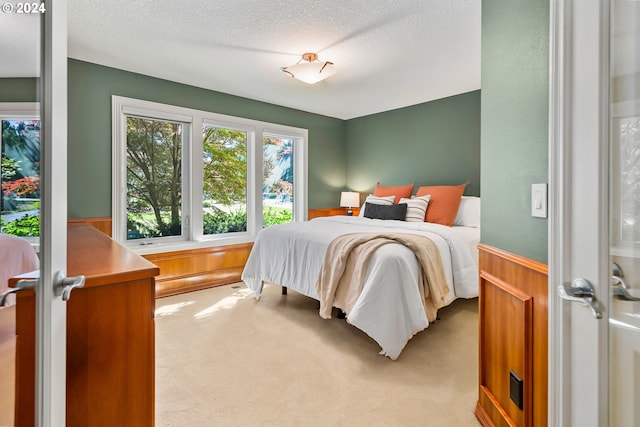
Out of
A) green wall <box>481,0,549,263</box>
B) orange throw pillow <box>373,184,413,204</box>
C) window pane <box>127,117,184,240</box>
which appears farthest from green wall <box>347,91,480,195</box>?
window pane <box>127,117,184,240</box>

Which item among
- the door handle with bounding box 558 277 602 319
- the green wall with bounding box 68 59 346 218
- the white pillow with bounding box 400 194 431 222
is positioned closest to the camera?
the door handle with bounding box 558 277 602 319

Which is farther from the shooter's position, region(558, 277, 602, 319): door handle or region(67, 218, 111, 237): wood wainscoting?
region(67, 218, 111, 237): wood wainscoting

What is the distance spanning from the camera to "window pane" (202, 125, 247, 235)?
A: 3979 millimetres

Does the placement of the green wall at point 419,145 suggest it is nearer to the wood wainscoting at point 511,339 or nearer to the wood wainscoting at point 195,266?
the wood wainscoting at point 195,266

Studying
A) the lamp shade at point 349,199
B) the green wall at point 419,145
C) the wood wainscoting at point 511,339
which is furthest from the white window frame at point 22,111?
the lamp shade at point 349,199

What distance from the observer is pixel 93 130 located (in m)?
3.08

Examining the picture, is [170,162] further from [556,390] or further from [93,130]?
[556,390]

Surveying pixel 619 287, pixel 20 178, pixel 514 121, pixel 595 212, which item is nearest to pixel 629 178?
pixel 595 212

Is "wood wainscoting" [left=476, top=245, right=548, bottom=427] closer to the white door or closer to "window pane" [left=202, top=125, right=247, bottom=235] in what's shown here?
the white door

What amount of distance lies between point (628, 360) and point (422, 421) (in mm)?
1077

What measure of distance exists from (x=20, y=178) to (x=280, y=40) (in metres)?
2.36

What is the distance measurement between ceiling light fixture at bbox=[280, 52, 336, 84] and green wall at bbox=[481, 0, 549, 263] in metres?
1.49

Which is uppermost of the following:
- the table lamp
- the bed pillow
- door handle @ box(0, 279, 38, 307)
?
the table lamp

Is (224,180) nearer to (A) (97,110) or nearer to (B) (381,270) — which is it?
(A) (97,110)
